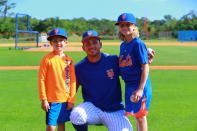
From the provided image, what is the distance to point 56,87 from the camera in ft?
13.2

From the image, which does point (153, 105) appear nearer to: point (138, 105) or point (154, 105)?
point (154, 105)

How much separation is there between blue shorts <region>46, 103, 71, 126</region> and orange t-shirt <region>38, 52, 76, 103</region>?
0.07m

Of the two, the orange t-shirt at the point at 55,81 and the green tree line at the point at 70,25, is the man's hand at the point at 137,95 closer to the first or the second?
the orange t-shirt at the point at 55,81

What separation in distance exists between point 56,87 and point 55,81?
0.08m

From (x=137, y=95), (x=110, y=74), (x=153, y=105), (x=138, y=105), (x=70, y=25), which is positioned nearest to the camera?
(x=137, y=95)

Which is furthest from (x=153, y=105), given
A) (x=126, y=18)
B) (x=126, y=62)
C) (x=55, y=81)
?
(x=55, y=81)

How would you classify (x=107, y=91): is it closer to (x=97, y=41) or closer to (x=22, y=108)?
(x=97, y=41)

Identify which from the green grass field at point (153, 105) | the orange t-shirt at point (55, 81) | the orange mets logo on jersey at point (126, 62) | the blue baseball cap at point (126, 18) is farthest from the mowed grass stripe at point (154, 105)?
the blue baseball cap at point (126, 18)

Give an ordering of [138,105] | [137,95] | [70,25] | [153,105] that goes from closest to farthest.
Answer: [137,95], [138,105], [153,105], [70,25]

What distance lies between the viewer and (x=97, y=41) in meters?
4.25

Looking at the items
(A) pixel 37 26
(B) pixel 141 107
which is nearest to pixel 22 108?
(B) pixel 141 107

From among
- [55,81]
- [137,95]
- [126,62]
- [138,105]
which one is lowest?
[138,105]

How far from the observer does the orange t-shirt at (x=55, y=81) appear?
13.2 ft

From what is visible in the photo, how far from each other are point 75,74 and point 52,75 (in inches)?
14.8
